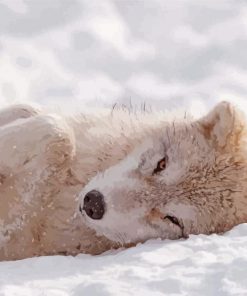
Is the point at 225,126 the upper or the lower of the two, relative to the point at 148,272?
upper

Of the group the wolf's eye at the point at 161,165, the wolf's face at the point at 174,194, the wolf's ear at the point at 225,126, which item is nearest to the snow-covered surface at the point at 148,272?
the wolf's face at the point at 174,194

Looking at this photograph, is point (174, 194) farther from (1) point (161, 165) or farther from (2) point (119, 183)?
(2) point (119, 183)

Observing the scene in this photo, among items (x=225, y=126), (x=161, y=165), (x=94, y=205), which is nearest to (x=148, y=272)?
(x=94, y=205)

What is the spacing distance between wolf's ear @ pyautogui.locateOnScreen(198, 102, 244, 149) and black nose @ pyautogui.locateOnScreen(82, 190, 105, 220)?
3.00 ft

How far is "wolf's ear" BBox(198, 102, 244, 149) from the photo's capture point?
16.0 feet

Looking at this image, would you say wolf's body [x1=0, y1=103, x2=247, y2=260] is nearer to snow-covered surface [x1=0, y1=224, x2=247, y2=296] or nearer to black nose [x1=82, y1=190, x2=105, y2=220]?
black nose [x1=82, y1=190, x2=105, y2=220]

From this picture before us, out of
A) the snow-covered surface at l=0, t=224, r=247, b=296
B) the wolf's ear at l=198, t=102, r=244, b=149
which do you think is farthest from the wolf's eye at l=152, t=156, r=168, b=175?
the snow-covered surface at l=0, t=224, r=247, b=296

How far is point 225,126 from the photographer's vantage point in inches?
193

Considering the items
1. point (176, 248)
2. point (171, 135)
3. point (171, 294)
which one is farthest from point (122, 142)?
point (171, 294)

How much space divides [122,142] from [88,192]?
675 mm

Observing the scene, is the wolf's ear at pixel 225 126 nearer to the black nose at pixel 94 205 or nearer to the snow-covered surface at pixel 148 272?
the snow-covered surface at pixel 148 272

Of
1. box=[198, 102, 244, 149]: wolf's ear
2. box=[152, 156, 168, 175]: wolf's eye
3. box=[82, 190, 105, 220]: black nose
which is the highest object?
box=[198, 102, 244, 149]: wolf's ear

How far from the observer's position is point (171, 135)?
5.03 metres

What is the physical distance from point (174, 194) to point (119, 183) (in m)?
0.38
